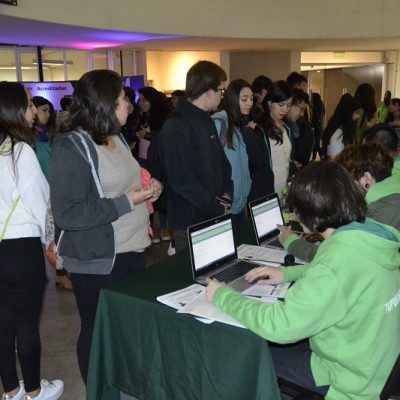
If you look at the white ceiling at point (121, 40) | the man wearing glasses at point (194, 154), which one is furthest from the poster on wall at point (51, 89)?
the man wearing glasses at point (194, 154)

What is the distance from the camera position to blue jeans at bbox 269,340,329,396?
1464mm

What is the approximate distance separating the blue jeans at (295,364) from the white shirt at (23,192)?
1090 millimetres

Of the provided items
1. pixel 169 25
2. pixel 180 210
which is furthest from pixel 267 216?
pixel 169 25

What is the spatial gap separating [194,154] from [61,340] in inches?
56.8

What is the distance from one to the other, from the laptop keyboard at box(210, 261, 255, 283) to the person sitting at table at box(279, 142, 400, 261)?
26 centimetres

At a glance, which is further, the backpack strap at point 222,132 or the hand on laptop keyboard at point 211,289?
the backpack strap at point 222,132

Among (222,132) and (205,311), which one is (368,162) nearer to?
(205,311)

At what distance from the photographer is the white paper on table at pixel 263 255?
199cm

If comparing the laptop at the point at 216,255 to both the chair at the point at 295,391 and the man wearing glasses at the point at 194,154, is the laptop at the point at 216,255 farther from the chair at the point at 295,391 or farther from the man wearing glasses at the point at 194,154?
the man wearing glasses at the point at 194,154

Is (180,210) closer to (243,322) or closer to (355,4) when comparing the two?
(243,322)

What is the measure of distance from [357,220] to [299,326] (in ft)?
1.13

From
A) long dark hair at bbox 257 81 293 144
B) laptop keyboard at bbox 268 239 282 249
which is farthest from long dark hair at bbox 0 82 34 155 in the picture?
long dark hair at bbox 257 81 293 144

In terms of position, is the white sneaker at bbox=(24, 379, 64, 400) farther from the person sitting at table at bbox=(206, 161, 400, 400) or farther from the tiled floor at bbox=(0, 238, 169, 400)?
the person sitting at table at bbox=(206, 161, 400, 400)

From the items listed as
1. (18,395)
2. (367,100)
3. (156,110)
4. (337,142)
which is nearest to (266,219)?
(18,395)
